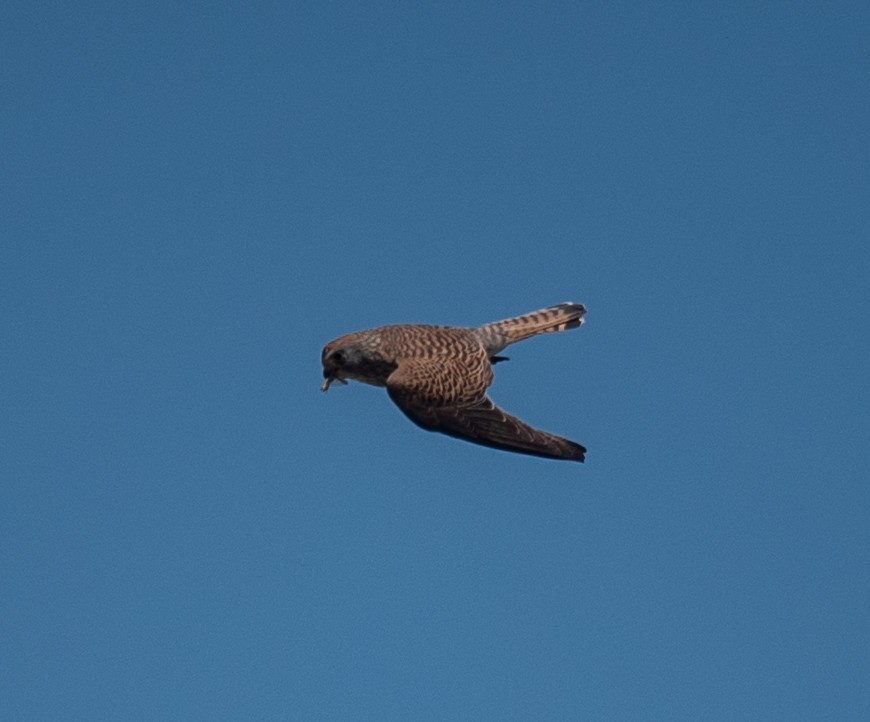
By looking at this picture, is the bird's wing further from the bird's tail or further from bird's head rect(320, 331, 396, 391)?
the bird's tail

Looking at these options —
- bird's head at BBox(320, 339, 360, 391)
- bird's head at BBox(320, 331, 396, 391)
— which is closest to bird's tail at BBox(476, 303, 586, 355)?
bird's head at BBox(320, 331, 396, 391)

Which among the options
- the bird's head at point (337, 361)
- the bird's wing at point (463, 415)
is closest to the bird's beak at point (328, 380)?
the bird's head at point (337, 361)

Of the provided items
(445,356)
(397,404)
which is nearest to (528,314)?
(445,356)

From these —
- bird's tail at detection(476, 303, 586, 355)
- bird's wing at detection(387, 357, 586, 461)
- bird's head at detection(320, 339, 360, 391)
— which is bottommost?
bird's wing at detection(387, 357, 586, 461)

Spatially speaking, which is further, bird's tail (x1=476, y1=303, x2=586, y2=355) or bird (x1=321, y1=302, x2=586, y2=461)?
bird's tail (x1=476, y1=303, x2=586, y2=355)

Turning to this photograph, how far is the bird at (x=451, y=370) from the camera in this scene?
15008mm

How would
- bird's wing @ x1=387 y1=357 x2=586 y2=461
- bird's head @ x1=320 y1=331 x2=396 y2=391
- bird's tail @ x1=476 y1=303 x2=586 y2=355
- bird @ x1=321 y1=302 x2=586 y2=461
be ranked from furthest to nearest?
bird's tail @ x1=476 y1=303 x2=586 y2=355, bird's head @ x1=320 y1=331 x2=396 y2=391, bird @ x1=321 y1=302 x2=586 y2=461, bird's wing @ x1=387 y1=357 x2=586 y2=461

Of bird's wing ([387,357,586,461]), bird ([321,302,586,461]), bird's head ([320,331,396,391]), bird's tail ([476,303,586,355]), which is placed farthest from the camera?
bird's tail ([476,303,586,355])

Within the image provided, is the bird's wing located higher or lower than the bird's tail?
lower

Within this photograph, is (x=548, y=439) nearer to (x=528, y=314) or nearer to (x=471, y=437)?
(x=471, y=437)

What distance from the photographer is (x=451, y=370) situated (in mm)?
15875

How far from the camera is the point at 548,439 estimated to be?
48.5ft

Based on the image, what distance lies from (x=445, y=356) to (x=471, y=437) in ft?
4.86

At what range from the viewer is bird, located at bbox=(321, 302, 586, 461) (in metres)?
15.0
